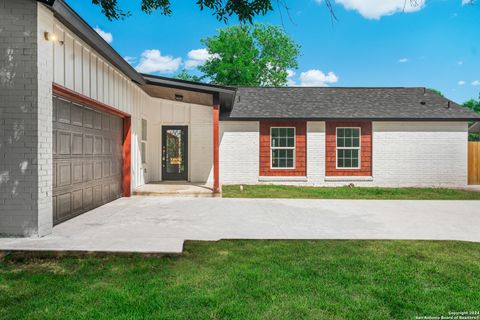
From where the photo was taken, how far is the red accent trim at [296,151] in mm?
12898

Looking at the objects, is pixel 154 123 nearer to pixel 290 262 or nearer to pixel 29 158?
pixel 29 158

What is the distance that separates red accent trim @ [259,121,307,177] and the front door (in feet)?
10.6

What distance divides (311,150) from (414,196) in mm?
4188

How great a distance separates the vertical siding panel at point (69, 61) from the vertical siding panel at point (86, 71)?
1.47 ft

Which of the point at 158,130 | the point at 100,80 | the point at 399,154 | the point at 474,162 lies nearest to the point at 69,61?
the point at 100,80

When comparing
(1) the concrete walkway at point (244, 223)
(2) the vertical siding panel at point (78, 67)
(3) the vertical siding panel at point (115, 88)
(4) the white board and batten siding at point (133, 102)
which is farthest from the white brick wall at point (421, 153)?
(2) the vertical siding panel at point (78, 67)

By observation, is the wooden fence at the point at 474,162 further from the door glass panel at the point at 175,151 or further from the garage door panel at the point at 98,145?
the garage door panel at the point at 98,145

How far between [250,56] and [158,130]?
70.9 ft

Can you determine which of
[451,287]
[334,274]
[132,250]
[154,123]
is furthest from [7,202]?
[154,123]

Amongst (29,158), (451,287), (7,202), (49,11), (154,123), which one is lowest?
(451,287)

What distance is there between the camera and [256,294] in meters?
2.95

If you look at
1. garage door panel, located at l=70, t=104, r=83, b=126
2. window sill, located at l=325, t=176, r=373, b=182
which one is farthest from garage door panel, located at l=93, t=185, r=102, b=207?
window sill, located at l=325, t=176, r=373, b=182

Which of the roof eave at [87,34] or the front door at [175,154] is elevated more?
the roof eave at [87,34]

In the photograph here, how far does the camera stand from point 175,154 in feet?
42.0
